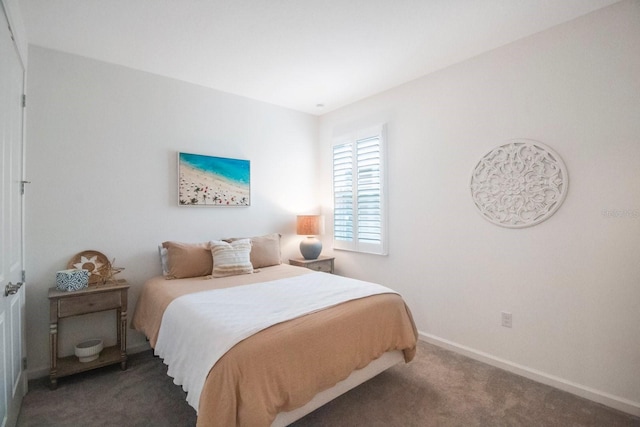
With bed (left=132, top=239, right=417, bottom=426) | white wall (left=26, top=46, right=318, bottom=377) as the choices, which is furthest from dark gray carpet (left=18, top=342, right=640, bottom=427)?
white wall (left=26, top=46, right=318, bottom=377)

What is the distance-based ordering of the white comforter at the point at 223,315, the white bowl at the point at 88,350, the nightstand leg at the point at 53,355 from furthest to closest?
the white bowl at the point at 88,350
the nightstand leg at the point at 53,355
the white comforter at the point at 223,315

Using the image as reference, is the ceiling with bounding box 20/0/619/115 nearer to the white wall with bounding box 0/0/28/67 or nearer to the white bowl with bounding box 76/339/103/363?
the white wall with bounding box 0/0/28/67

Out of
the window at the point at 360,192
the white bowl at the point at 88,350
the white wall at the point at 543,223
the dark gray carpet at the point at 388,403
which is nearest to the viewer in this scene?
the dark gray carpet at the point at 388,403

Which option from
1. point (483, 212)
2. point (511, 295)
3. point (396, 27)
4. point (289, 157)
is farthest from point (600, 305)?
point (289, 157)

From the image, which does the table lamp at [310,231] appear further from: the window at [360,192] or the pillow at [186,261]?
the pillow at [186,261]

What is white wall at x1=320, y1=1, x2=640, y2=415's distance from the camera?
2.04 m

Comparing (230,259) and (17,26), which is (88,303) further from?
(17,26)

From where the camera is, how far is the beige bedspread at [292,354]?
57.4 inches

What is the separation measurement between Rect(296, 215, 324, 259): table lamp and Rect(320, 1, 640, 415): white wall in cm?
100

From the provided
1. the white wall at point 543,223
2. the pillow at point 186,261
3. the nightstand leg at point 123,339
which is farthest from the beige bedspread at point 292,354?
the white wall at point 543,223

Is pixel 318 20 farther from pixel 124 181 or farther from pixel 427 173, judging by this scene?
pixel 124 181

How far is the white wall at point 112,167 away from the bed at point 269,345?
1.99ft

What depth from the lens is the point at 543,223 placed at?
2.37m

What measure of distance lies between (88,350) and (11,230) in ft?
3.72
